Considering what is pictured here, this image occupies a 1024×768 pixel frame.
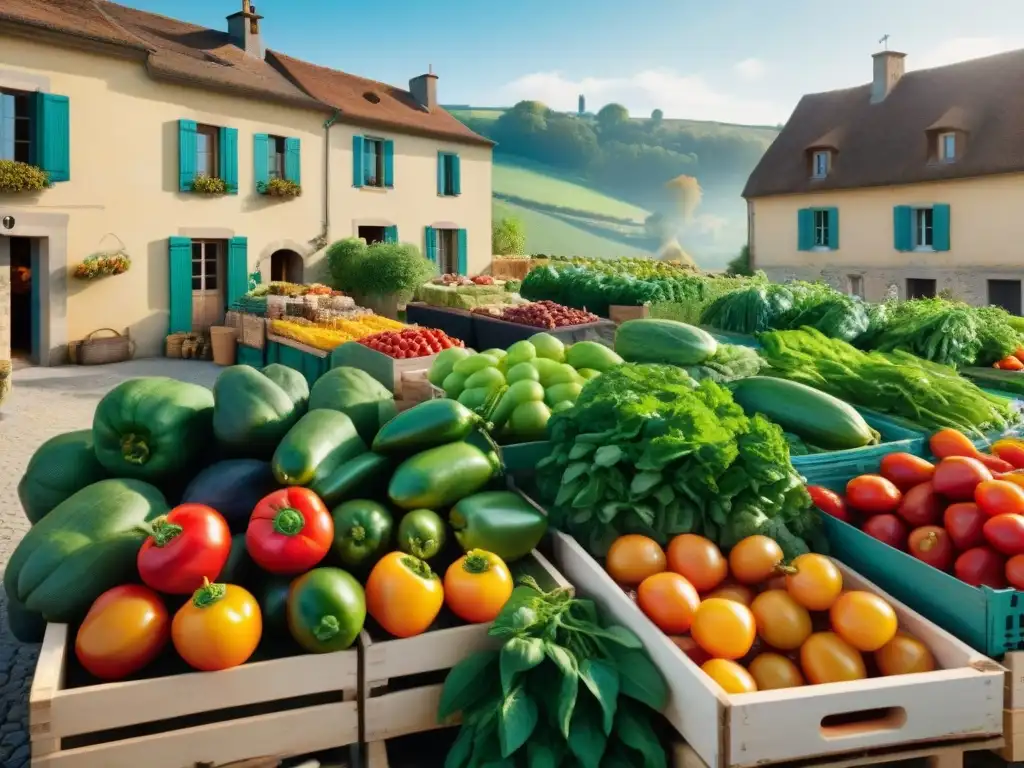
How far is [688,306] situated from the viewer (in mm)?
7574

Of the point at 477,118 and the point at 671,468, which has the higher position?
the point at 477,118

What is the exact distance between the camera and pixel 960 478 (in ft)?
9.75

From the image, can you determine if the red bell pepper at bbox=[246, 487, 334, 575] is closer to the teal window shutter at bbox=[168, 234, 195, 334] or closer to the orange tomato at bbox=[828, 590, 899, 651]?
the orange tomato at bbox=[828, 590, 899, 651]

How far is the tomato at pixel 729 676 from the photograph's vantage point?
2289 millimetres

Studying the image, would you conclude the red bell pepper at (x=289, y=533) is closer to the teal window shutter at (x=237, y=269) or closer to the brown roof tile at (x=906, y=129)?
the teal window shutter at (x=237, y=269)

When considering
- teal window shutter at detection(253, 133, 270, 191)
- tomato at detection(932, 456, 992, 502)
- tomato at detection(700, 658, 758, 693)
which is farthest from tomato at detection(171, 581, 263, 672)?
teal window shutter at detection(253, 133, 270, 191)

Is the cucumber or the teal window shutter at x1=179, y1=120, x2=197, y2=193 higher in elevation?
the teal window shutter at x1=179, y1=120, x2=197, y2=193

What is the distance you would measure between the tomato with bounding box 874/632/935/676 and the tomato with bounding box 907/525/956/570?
439 mm

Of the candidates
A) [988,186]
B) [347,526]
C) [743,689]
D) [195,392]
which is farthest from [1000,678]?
[988,186]

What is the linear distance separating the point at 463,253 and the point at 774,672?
64.9 ft

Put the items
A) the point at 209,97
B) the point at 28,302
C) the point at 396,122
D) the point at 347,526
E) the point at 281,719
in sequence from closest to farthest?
the point at 281,719 → the point at 347,526 → the point at 28,302 → the point at 209,97 → the point at 396,122

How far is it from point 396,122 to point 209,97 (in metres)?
4.89

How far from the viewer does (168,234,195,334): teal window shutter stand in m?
15.0

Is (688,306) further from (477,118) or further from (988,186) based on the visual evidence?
(477,118)
